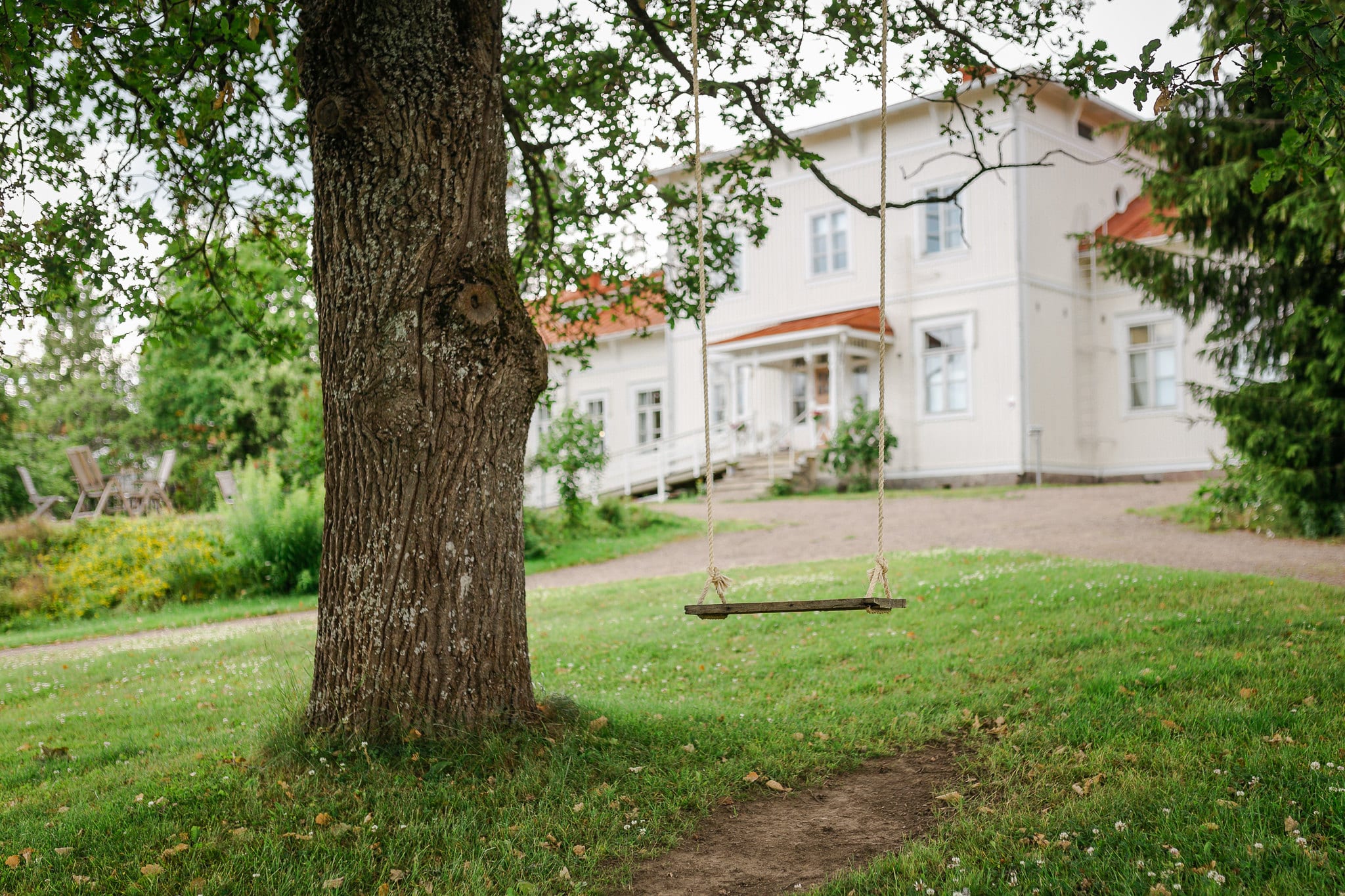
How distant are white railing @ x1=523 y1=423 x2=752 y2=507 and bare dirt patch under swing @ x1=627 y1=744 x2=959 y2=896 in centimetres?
1761

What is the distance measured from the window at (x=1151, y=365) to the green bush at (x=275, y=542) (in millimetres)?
15930

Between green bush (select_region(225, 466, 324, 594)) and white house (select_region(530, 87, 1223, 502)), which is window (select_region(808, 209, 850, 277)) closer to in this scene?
white house (select_region(530, 87, 1223, 502))

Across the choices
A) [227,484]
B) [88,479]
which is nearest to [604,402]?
[227,484]

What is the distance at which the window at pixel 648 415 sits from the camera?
2658 centimetres

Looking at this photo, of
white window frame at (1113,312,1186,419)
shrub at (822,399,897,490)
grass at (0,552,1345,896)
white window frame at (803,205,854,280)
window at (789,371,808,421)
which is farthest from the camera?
window at (789,371,808,421)

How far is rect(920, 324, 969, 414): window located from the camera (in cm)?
2078

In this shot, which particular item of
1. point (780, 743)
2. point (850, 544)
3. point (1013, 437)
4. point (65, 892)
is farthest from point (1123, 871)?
point (1013, 437)

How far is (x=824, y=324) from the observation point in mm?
21453

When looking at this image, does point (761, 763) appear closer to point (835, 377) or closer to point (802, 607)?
point (802, 607)

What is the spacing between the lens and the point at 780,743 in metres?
4.65

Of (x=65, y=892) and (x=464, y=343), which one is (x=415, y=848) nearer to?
(x=65, y=892)

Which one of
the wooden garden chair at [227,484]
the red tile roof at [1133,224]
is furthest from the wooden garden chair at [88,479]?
the red tile roof at [1133,224]

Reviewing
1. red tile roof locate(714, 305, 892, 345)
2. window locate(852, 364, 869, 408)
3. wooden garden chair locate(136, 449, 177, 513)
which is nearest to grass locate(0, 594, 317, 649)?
wooden garden chair locate(136, 449, 177, 513)

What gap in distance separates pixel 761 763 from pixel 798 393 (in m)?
19.2
